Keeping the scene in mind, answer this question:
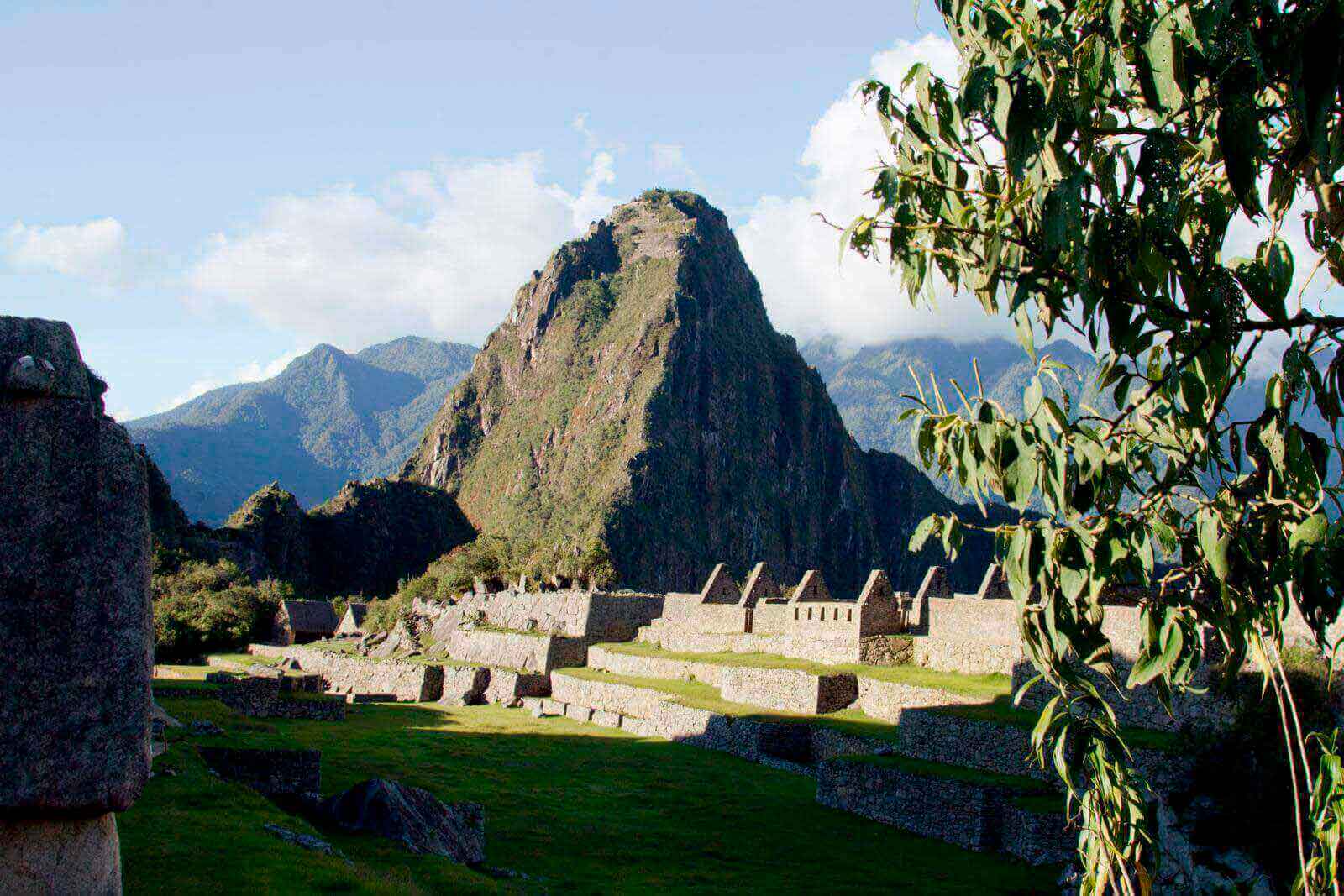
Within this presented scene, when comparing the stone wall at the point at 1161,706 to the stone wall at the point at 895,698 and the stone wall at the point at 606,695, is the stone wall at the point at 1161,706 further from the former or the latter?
the stone wall at the point at 606,695

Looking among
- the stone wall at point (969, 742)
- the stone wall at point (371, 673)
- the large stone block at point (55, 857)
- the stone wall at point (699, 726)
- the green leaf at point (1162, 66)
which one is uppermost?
the green leaf at point (1162, 66)

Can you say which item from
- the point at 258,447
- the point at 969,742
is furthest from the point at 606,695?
the point at 258,447

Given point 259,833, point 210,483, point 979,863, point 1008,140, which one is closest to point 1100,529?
point 1008,140

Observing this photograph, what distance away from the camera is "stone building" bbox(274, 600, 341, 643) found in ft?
169

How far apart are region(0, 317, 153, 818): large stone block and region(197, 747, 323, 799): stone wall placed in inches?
374

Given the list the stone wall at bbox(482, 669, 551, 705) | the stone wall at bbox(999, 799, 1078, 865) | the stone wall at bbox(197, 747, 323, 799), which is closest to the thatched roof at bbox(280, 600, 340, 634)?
the stone wall at bbox(482, 669, 551, 705)

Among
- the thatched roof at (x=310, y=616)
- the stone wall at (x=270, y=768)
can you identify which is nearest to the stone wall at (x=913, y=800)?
the stone wall at (x=270, y=768)

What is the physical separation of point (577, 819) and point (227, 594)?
4022 centimetres

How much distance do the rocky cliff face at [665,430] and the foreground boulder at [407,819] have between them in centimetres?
10498

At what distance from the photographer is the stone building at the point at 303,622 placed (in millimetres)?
51469

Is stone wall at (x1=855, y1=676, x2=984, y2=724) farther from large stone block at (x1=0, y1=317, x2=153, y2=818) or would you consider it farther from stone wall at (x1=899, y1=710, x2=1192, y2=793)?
large stone block at (x1=0, y1=317, x2=153, y2=818)

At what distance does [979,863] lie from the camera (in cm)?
1498

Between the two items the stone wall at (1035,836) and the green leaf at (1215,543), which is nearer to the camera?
the green leaf at (1215,543)

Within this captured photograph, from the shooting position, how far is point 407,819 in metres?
11.9
